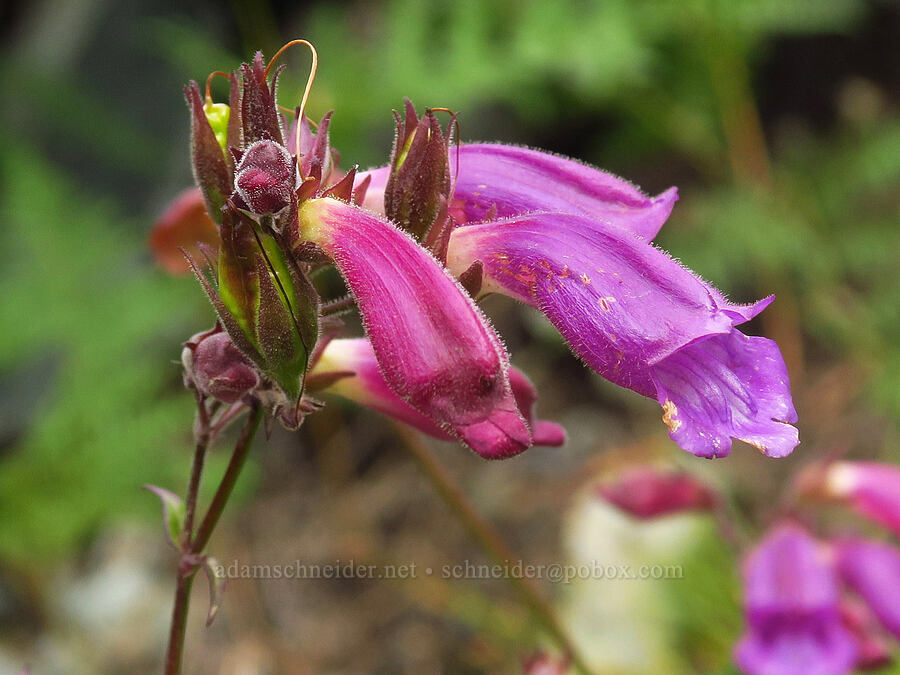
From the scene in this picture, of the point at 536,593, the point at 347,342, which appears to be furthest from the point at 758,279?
the point at 347,342

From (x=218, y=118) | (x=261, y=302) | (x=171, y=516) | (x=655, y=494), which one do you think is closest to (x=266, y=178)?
(x=261, y=302)

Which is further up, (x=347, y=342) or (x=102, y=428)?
(x=347, y=342)

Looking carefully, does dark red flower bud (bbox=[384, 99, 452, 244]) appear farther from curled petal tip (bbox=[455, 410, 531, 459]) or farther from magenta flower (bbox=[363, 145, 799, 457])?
curled petal tip (bbox=[455, 410, 531, 459])

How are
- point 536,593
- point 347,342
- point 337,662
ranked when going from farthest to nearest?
point 337,662 < point 536,593 < point 347,342

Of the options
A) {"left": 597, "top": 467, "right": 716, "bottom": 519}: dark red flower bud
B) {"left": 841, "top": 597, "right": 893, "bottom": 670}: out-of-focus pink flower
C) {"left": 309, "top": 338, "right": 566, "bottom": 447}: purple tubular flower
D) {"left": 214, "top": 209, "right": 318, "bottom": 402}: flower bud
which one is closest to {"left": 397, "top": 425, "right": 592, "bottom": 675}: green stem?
{"left": 309, "top": 338, "right": 566, "bottom": 447}: purple tubular flower

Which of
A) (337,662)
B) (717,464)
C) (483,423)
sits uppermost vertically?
(483,423)

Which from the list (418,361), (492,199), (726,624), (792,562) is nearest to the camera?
(418,361)

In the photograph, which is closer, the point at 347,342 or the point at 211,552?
the point at 347,342

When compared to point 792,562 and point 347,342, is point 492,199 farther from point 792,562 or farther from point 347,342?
point 792,562
